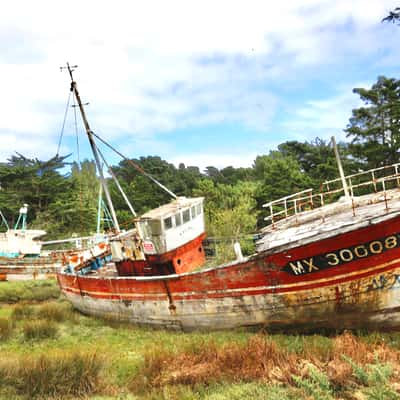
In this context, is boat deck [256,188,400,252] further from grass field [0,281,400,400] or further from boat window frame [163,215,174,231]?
boat window frame [163,215,174,231]

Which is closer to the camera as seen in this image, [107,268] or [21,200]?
[107,268]

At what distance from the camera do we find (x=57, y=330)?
11.9 meters

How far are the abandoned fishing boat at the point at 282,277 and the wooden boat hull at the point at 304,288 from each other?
1.0 inches

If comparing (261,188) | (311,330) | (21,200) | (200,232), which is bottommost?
(311,330)

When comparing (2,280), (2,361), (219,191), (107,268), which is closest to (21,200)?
(2,280)

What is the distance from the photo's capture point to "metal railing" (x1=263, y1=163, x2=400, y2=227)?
33.2ft

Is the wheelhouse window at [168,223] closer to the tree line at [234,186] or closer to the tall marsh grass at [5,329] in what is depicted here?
the tall marsh grass at [5,329]

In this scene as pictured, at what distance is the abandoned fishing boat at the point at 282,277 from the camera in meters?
8.52

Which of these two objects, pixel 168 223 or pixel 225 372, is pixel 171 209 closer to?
pixel 168 223

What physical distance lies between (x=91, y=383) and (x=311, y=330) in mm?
6050

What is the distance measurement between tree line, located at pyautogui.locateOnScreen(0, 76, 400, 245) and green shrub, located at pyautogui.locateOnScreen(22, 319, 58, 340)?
1550cm

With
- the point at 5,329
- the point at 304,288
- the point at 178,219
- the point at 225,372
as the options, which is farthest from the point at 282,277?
the point at 5,329

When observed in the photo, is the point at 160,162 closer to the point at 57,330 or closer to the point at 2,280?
the point at 2,280

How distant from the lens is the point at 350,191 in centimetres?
1961
